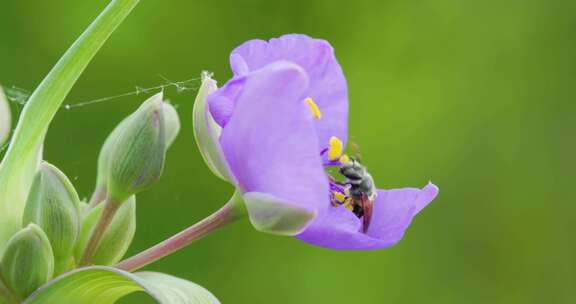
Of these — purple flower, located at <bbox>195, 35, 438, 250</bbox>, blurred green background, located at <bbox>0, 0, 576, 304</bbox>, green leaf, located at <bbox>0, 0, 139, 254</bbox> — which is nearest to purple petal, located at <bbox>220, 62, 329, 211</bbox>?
purple flower, located at <bbox>195, 35, 438, 250</bbox>

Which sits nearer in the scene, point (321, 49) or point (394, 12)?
point (321, 49)

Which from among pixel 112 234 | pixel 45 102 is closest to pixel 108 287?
pixel 112 234

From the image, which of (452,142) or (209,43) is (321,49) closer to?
(209,43)

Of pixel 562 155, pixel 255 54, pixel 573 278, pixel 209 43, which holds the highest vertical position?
pixel 255 54

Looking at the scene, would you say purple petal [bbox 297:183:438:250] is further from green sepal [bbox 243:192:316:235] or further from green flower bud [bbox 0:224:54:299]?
green flower bud [bbox 0:224:54:299]

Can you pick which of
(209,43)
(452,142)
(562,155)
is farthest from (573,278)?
(209,43)

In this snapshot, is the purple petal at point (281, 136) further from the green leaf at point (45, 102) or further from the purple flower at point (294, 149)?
the green leaf at point (45, 102)

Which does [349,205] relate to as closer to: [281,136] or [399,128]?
[281,136]
